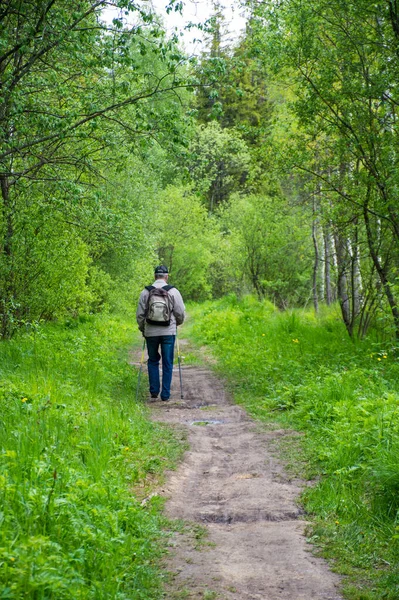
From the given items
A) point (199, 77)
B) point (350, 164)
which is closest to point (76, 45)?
point (199, 77)

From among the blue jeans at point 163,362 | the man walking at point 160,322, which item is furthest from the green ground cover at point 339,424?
the man walking at point 160,322

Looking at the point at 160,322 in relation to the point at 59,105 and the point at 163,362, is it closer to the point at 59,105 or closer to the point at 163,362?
the point at 163,362

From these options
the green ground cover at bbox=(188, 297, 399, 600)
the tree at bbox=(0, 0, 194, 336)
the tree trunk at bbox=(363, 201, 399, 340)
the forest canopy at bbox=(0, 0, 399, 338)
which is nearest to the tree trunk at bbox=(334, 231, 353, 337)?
the forest canopy at bbox=(0, 0, 399, 338)

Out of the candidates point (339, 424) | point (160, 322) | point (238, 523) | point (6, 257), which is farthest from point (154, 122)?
point (238, 523)

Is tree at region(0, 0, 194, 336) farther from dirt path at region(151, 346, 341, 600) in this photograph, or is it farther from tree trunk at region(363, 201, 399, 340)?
tree trunk at region(363, 201, 399, 340)

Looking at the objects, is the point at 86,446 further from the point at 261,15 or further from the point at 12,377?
the point at 261,15

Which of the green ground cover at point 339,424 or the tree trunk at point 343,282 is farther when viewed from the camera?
the tree trunk at point 343,282

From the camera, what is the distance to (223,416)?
30.9 ft

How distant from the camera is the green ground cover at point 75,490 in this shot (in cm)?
335

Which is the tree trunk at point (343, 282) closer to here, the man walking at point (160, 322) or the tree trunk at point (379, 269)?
the tree trunk at point (379, 269)

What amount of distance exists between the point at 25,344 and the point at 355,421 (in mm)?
6684

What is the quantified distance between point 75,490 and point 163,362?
20.2 feet

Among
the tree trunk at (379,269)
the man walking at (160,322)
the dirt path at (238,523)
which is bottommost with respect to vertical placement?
the dirt path at (238,523)

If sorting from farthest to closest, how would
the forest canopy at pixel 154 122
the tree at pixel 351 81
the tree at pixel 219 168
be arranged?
1. the tree at pixel 219 168
2. the tree at pixel 351 81
3. the forest canopy at pixel 154 122
